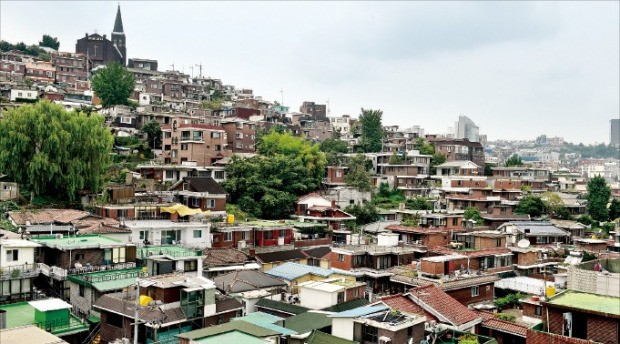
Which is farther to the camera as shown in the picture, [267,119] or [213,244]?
[267,119]

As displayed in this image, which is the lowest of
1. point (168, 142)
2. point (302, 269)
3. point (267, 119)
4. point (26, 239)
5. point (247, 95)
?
point (302, 269)

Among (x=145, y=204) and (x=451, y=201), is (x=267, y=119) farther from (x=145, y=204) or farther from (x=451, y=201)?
(x=145, y=204)

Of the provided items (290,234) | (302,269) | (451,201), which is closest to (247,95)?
(451,201)

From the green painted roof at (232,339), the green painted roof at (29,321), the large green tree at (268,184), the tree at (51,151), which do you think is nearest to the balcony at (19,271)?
the green painted roof at (29,321)

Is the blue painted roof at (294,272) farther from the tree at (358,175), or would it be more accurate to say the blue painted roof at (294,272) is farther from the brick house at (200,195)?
the tree at (358,175)

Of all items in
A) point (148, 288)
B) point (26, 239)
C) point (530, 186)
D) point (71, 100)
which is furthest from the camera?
point (71, 100)

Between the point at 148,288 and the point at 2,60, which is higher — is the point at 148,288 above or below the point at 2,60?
below

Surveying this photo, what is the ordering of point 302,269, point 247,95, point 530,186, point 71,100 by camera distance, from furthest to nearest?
point 247,95 < point 71,100 < point 530,186 < point 302,269

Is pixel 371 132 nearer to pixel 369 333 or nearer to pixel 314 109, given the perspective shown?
pixel 314 109
